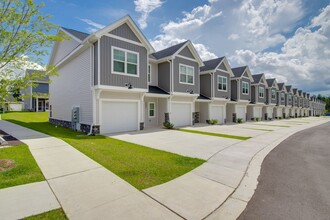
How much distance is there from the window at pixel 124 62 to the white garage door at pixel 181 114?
5.90 meters

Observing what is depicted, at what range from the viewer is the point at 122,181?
4.60 metres

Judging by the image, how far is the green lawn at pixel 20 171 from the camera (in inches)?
176

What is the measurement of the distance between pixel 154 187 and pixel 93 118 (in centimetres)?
912

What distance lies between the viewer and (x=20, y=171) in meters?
5.07

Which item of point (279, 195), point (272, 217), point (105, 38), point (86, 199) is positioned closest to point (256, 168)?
point (279, 195)

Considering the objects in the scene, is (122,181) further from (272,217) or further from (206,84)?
(206,84)

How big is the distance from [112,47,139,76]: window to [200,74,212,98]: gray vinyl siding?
35.8 ft

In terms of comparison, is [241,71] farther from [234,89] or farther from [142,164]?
[142,164]

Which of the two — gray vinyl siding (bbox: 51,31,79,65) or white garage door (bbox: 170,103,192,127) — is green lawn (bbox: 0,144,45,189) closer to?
gray vinyl siding (bbox: 51,31,79,65)

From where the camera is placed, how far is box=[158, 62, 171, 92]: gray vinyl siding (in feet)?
55.3

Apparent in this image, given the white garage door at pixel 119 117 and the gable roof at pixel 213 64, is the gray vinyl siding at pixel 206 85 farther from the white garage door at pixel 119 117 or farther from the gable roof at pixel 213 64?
the white garage door at pixel 119 117

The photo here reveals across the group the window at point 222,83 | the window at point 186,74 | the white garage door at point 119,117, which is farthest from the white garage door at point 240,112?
the white garage door at point 119,117

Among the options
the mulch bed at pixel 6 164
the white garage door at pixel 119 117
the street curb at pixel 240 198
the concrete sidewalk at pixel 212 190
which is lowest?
the street curb at pixel 240 198

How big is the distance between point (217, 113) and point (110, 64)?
597 inches
